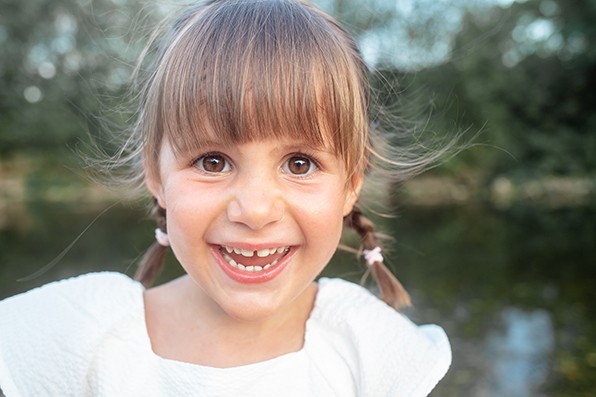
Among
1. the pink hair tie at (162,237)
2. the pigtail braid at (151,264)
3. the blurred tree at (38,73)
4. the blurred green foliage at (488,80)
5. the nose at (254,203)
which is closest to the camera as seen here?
the nose at (254,203)

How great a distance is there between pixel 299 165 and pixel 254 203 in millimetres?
140

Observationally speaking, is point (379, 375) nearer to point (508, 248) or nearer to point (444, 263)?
point (444, 263)

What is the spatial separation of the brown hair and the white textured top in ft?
1.08

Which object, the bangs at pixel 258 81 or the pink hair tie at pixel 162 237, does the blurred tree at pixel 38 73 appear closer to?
the pink hair tie at pixel 162 237

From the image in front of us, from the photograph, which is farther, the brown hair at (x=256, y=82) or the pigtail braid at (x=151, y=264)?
the pigtail braid at (x=151, y=264)

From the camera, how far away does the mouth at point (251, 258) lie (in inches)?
50.9

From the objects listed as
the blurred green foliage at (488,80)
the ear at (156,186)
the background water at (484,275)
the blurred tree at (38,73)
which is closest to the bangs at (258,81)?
the ear at (156,186)

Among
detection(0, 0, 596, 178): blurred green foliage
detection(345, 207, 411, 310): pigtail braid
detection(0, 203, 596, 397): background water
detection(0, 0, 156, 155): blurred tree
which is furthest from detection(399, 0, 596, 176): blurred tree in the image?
detection(345, 207, 411, 310): pigtail braid

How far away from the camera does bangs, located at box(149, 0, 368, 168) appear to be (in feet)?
4.08

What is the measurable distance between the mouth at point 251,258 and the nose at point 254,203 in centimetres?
7

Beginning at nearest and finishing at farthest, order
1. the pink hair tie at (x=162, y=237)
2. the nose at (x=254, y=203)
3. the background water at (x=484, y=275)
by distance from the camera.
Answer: the nose at (x=254, y=203)
the pink hair tie at (x=162, y=237)
the background water at (x=484, y=275)

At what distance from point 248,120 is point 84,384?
650mm

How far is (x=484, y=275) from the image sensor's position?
652cm

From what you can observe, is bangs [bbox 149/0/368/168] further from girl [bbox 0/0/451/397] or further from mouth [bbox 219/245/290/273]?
mouth [bbox 219/245/290/273]
